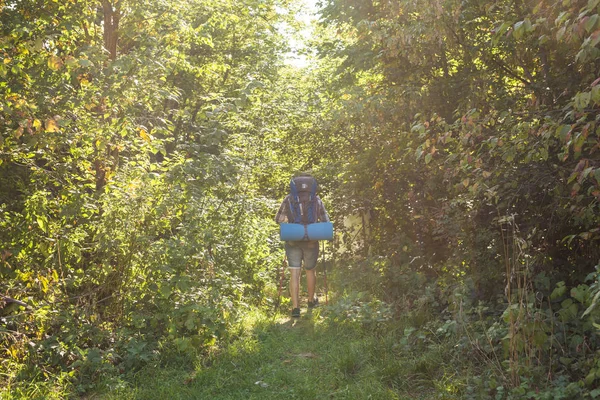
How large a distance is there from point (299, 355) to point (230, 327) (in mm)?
Answer: 931

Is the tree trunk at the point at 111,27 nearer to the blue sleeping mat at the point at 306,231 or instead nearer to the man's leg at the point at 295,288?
the blue sleeping mat at the point at 306,231

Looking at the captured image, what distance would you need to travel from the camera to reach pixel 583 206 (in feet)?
15.4

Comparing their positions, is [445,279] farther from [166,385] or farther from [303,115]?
[303,115]

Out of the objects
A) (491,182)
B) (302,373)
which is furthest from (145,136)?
(491,182)

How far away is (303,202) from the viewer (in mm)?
8469

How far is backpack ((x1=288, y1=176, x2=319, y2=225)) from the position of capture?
8438 mm

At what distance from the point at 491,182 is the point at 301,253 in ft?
12.6

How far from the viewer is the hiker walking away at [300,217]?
8438 millimetres

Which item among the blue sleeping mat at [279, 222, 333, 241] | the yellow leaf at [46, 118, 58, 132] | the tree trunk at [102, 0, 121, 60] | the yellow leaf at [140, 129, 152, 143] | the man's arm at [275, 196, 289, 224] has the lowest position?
the blue sleeping mat at [279, 222, 333, 241]

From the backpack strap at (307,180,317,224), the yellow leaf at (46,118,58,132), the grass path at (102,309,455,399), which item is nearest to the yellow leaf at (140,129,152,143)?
the yellow leaf at (46,118,58,132)

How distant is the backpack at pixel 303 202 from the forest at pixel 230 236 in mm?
1061

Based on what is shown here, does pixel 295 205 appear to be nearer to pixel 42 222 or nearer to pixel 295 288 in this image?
pixel 295 288

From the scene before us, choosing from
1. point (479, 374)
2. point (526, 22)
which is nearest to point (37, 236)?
point (479, 374)

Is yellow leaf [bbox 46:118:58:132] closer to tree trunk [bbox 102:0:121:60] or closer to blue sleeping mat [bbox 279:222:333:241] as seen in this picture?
tree trunk [bbox 102:0:121:60]
